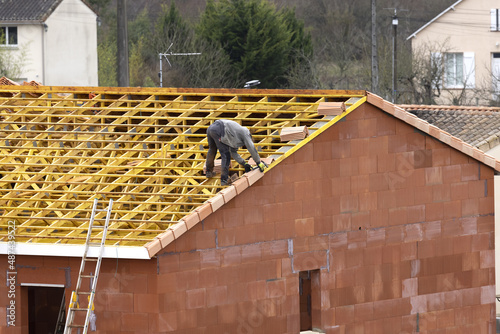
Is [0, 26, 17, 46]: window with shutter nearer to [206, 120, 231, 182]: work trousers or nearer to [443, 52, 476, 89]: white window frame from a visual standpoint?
[443, 52, 476, 89]: white window frame

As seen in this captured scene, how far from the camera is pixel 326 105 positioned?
21438 millimetres

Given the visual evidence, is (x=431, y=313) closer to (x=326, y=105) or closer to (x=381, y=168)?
(x=381, y=168)

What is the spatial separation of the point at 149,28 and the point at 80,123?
4630 cm

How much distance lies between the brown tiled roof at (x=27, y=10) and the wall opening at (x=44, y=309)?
116 ft

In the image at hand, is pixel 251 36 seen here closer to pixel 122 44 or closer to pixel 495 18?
pixel 495 18

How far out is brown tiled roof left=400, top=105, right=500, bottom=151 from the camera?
29.4 m

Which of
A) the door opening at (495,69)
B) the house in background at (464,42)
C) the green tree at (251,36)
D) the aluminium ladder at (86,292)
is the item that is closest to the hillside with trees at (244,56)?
the green tree at (251,36)

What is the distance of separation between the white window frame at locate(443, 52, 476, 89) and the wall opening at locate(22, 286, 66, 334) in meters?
36.5

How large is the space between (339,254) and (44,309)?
21.6 feet

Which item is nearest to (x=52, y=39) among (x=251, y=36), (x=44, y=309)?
(x=251, y=36)

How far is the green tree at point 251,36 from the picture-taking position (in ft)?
187

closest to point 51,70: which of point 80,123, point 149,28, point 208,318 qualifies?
point 149,28

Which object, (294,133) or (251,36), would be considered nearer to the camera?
(294,133)

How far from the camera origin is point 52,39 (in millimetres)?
58562
